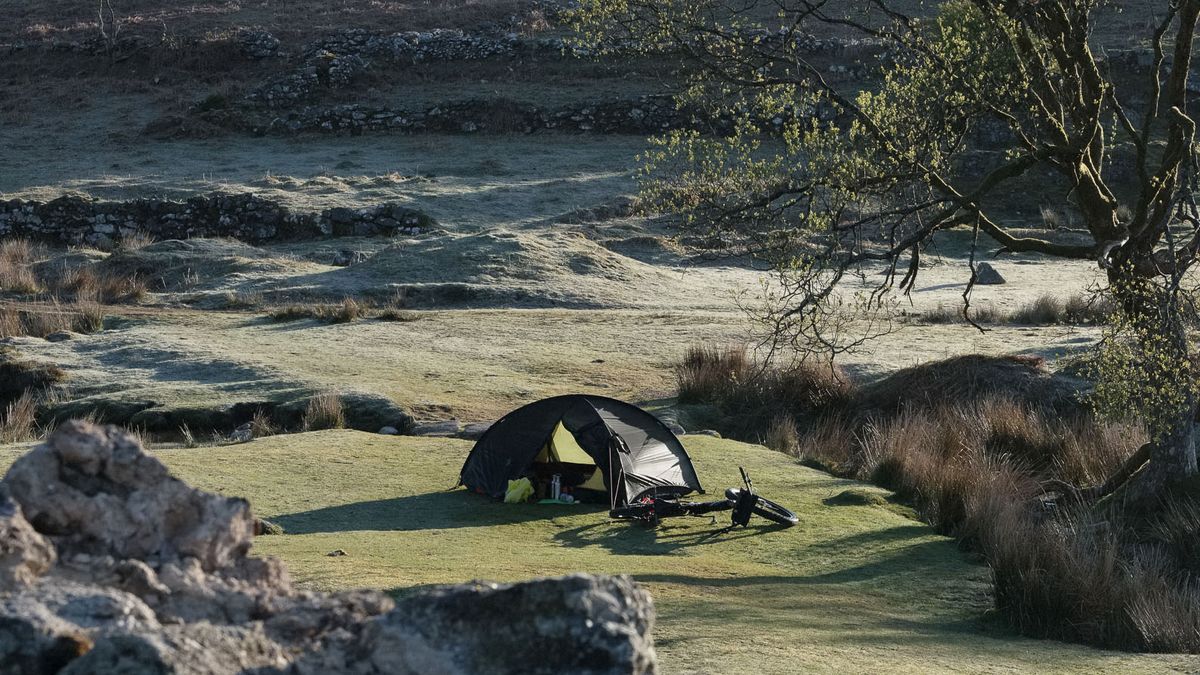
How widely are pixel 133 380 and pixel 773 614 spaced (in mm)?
13512

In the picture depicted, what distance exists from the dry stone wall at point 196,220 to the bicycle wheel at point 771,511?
2443 cm

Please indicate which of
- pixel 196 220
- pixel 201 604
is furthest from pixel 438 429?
pixel 196 220

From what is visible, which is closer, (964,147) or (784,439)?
(964,147)

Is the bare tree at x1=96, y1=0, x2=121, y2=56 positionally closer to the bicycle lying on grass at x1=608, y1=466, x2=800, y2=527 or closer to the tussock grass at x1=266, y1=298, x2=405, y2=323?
the tussock grass at x1=266, y1=298, x2=405, y2=323

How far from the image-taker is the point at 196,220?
38.0m

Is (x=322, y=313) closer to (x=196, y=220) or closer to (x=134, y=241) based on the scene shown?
(x=134, y=241)

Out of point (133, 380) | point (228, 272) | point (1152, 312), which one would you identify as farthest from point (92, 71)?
point (1152, 312)

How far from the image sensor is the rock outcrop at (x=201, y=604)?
145 inches

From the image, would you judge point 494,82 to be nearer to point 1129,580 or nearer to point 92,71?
point 92,71

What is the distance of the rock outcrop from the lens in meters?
3.68

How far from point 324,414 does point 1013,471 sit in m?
8.66

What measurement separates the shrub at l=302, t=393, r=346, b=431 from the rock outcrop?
14.1 m

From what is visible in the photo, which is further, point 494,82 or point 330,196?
point 494,82

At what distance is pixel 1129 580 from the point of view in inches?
396
